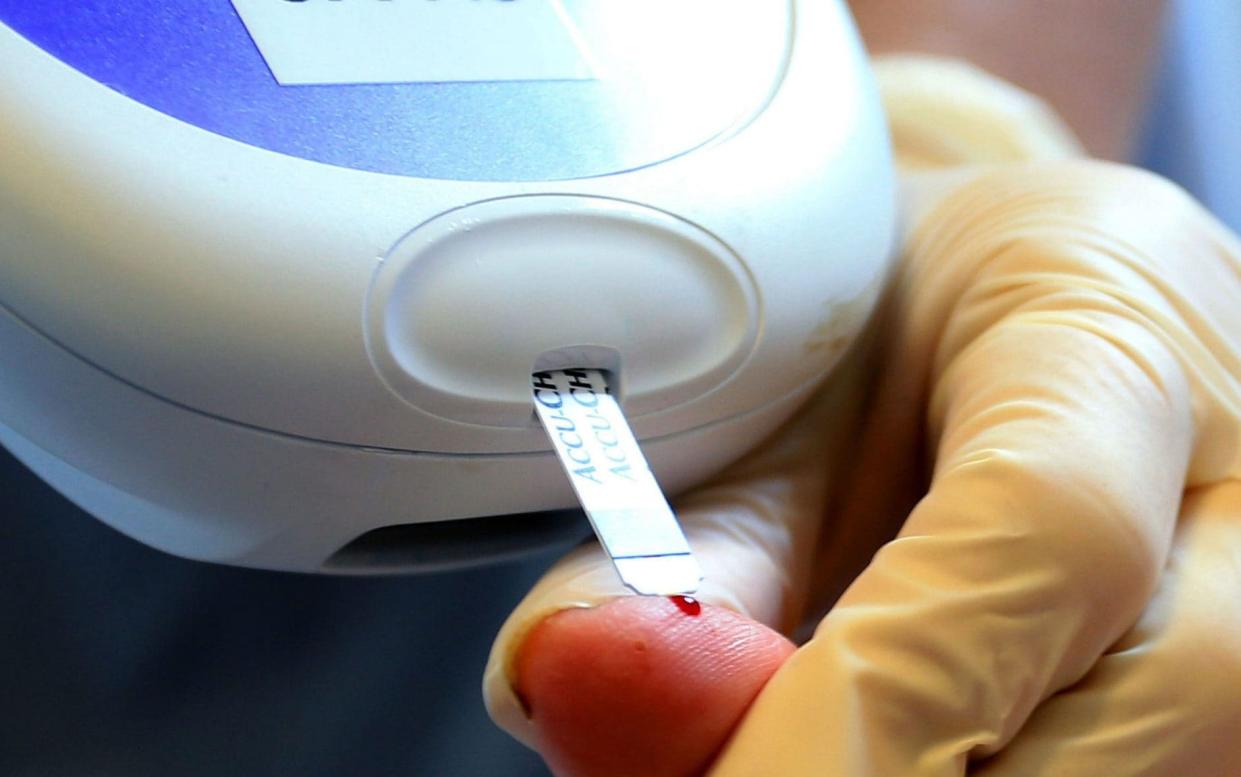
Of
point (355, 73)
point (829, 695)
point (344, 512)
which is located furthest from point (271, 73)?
point (829, 695)

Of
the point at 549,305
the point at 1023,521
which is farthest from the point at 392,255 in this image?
the point at 1023,521

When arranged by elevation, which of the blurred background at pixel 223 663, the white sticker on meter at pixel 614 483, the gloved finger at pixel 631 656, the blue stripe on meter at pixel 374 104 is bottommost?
the blurred background at pixel 223 663

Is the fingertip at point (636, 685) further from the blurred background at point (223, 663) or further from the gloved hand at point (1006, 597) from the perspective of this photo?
the blurred background at point (223, 663)

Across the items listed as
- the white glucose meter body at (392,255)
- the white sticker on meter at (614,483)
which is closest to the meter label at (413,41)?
the white glucose meter body at (392,255)

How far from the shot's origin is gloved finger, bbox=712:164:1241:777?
0.30 meters

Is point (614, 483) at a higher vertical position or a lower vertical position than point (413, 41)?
lower

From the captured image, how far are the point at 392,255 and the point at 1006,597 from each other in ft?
0.58

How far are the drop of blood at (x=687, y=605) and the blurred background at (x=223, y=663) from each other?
0.50 ft

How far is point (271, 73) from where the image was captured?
1.18 feet

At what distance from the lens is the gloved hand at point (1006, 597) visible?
0.99 ft

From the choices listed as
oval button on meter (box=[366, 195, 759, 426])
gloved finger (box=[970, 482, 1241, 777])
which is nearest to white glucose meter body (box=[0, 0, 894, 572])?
oval button on meter (box=[366, 195, 759, 426])

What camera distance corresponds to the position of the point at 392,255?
0.33m

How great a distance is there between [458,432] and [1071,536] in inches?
6.3

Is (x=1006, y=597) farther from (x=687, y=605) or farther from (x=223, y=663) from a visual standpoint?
(x=223, y=663)
